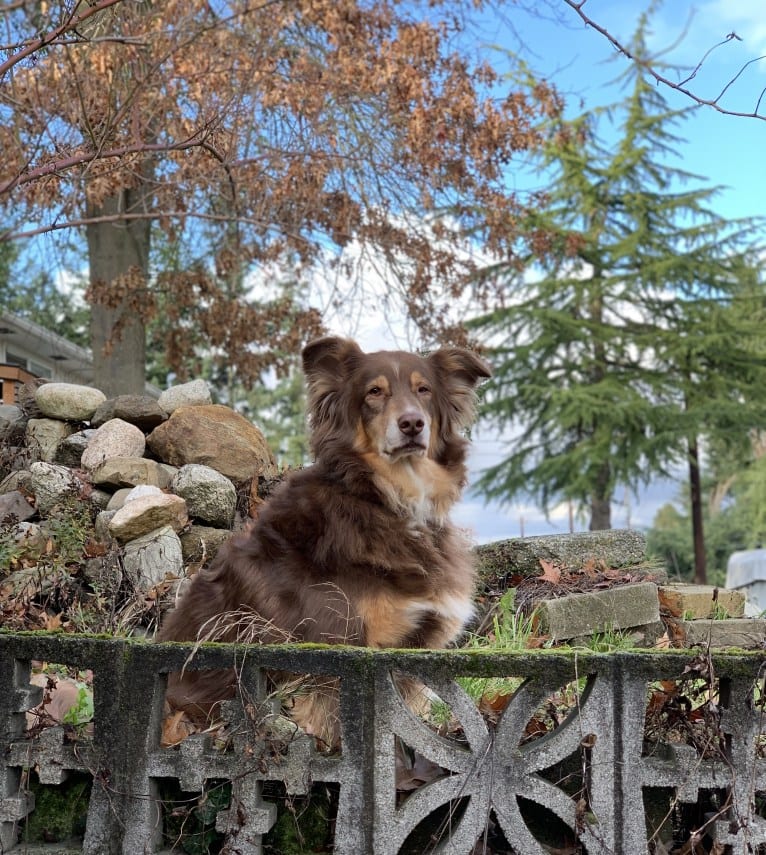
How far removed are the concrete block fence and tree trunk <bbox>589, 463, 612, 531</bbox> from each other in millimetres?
20063

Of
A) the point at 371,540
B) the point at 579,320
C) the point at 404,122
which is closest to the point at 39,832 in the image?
the point at 371,540

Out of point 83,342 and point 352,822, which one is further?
point 83,342

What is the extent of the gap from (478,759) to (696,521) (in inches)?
811

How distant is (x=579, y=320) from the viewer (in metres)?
21.9

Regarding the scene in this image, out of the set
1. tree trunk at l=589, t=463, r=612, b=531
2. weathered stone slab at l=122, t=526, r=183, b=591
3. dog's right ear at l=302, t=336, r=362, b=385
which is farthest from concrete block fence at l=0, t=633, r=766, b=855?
tree trunk at l=589, t=463, r=612, b=531

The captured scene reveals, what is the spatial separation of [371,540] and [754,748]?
1462 millimetres

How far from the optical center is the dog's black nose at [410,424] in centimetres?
340

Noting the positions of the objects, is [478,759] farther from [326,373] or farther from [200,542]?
[200,542]

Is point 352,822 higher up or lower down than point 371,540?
lower down

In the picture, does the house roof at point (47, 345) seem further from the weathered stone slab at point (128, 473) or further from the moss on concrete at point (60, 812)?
the moss on concrete at point (60, 812)

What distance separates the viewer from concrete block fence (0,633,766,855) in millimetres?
2336

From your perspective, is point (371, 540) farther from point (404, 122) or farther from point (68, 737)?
point (404, 122)

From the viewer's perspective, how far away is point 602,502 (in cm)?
2230

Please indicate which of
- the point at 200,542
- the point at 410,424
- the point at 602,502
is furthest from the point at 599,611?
the point at 602,502
